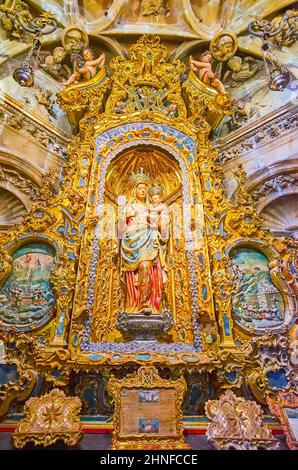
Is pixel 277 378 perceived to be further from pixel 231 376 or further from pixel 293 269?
pixel 293 269

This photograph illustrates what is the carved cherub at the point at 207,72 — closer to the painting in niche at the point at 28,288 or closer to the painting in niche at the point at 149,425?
the painting in niche at the point at 28,288

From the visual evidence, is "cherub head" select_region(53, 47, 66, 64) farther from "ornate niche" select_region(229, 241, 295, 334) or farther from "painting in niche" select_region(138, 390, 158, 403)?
"painting in niche" select_region(138, 390, 158, 403)

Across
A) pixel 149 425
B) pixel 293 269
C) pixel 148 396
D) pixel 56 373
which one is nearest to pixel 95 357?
pixel 56 373

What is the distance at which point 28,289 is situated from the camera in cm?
518

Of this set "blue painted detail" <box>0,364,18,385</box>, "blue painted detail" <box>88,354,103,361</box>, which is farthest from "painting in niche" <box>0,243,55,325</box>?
"blue painted detail" <box>88,354,103,361</box>

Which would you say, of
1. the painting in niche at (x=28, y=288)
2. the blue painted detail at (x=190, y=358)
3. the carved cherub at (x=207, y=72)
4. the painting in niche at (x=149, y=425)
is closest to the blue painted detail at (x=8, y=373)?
the painting in niche at (x=28, y=288)

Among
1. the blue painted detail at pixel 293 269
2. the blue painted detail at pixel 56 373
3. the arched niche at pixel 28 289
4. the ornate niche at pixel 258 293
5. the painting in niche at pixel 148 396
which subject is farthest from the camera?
the blue painted detail at pixel 293 269

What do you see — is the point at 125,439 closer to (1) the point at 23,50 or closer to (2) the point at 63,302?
(2) the point at 63,302

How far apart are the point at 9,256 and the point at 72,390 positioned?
2.32 metres

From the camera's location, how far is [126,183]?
708 centimetres

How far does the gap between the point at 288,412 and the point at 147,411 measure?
1649mm

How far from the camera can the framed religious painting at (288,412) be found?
346 centimetres

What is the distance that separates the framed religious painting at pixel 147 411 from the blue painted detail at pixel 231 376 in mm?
707

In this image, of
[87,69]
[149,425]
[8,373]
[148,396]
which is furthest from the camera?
[87,69]
